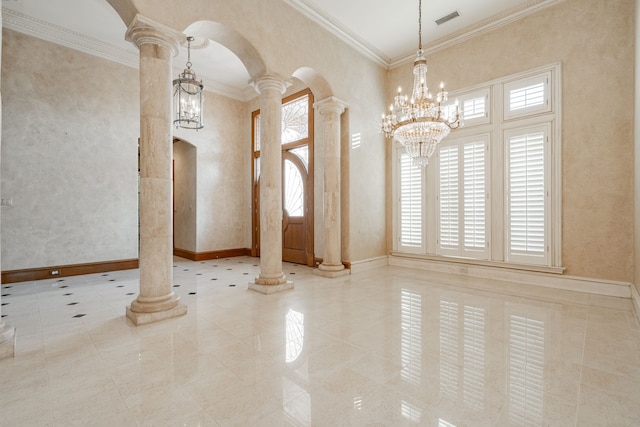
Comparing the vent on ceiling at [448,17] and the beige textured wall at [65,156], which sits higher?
the vent on ceiling at [448,17]

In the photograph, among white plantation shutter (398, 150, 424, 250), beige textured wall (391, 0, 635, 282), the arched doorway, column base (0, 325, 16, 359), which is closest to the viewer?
column base (0, 325, 16, 359)

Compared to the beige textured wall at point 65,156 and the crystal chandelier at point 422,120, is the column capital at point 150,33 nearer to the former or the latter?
the crystal chandelier at point 422,120

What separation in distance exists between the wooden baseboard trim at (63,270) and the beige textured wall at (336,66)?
4.90 metres

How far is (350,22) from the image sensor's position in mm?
5617

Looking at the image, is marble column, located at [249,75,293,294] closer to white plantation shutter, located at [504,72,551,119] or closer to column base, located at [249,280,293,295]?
column base, located at [249,280,293,295]

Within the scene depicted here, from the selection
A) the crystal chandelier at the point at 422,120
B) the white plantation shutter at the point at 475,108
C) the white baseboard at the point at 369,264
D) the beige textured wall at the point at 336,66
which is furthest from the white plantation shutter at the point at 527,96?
the white baseboard at the point at 369,264

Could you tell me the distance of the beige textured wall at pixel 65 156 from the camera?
5.38 meters

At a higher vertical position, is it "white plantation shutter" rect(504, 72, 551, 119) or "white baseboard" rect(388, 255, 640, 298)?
"white plantation shutter" rect(504, 72, 551, 119)

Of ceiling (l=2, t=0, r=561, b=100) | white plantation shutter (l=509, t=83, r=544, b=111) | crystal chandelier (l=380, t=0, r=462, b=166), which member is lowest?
crystal chandelier (l=380, t=0, r=462, b=166)

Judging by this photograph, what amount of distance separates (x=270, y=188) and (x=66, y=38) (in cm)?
518

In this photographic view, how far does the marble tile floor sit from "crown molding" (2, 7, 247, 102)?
188 inches

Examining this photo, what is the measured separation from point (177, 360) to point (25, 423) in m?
0.93

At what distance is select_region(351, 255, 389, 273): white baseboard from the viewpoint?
6.18m

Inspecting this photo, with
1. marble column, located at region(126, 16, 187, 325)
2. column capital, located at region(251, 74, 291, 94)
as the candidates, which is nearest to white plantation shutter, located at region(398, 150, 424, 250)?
column capital, located at region(251, 74, 291, 94)
